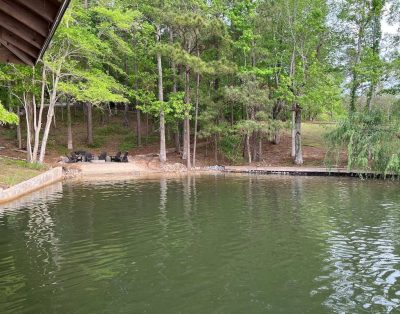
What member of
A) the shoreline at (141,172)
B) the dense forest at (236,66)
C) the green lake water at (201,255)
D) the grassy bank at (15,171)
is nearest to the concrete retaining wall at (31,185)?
the shoreline at (141,172)

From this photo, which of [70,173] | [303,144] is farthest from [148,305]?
[303,144]

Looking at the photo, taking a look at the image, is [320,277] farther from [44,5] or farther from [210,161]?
[210,161]

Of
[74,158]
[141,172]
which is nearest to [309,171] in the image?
[141,172]

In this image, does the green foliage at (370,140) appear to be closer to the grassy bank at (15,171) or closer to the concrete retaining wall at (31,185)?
the concrete retaining wall at (31,185)

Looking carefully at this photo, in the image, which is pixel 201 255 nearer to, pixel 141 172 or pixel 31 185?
pixel 31 185

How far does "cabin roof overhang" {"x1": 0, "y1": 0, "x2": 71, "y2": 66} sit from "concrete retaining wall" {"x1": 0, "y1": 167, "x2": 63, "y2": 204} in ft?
34.0

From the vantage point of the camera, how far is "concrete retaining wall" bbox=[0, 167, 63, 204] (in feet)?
51.2

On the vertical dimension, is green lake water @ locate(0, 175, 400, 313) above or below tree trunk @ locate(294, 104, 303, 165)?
below

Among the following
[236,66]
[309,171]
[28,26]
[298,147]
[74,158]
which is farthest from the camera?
[298,147]

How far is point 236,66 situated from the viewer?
29.8 meters

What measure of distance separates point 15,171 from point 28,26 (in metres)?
17.6

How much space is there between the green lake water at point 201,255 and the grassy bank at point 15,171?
9.78 ft

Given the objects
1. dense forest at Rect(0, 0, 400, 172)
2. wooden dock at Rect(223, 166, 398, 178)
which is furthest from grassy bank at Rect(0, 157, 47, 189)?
wooden dock at Rect(223, 166, 398, 178)

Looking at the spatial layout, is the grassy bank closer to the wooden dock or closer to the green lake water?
the green lake water
